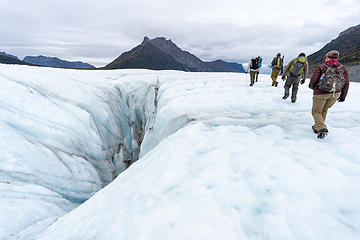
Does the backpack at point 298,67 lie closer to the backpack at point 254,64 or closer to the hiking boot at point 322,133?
the backpack at point 254,64

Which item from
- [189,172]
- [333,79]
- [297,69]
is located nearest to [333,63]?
[333,79]

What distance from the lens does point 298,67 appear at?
7098mm

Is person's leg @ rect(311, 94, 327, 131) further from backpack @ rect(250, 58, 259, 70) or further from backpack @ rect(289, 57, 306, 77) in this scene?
backpack @ rect(250, 58, 259, 70)

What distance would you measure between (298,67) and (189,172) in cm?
659

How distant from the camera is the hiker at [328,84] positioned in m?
4.05

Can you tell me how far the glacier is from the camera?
245 cm

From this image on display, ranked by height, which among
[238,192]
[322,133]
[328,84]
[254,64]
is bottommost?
[238,192]

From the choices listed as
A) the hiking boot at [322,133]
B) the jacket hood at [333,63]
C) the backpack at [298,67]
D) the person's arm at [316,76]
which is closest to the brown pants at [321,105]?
the hiking boot at [322,133]

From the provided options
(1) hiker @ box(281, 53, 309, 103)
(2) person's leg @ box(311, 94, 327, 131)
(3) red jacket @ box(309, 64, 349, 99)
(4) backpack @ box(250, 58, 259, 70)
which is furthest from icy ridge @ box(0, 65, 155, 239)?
(4) backpack @ box(250, 58, 259, 70)

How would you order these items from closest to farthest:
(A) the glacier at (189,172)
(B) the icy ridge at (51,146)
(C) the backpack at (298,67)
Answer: (A) the glacier at (189,172)
(B) the icy ridge at (51,146)
(C) the backpack at (298,67)

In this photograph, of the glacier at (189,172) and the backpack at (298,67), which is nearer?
the glacier at (189,172)

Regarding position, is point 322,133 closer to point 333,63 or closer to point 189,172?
point 333,63

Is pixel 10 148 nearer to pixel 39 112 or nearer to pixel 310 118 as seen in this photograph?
pixel 39 112

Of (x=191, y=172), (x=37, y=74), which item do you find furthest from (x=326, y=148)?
(x=37, y=74)
